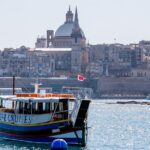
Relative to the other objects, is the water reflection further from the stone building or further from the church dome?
the church dome

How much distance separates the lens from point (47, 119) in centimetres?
3950

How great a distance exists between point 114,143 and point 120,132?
29.2 ft

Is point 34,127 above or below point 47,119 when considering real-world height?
below

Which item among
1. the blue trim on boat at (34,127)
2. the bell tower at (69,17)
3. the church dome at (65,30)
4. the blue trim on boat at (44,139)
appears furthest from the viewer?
the bell tower at (69,17)

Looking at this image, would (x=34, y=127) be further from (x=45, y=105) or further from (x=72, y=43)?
(x=72, y=43)

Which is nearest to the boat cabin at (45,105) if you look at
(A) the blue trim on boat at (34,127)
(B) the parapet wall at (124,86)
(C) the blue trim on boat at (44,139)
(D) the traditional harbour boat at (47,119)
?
(D) the traditional harbour boat at (47,119)

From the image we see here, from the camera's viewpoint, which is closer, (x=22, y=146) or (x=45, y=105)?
(x=22, y=146)

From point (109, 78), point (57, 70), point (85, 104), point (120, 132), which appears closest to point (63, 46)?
point (57, 70)

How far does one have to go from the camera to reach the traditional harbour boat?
128 feet

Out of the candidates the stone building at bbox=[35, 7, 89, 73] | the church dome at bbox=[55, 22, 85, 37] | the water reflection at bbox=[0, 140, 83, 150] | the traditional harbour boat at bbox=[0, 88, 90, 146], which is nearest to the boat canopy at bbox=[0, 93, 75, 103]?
the traditional harbour boat at bbox=[0, 88, 90, 146]

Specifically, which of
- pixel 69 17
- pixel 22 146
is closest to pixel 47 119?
pixel 22 146

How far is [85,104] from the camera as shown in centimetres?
3953

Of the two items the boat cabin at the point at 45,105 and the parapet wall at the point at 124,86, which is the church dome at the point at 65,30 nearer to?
the parapet wall at the point at 124,86

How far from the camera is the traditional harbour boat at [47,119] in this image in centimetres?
3891
